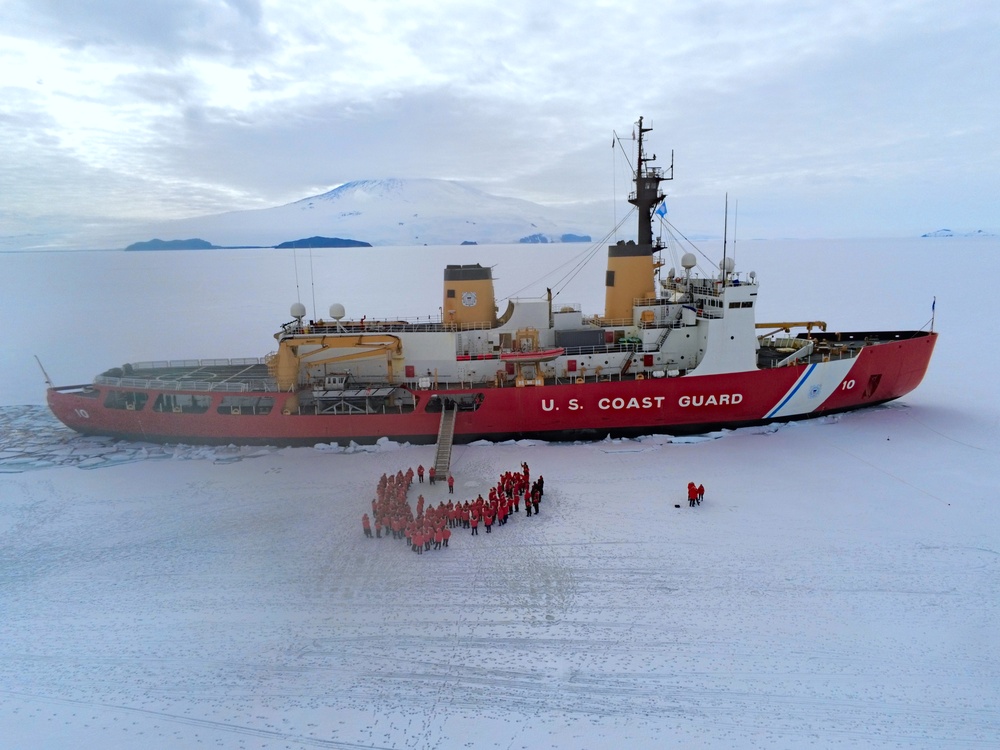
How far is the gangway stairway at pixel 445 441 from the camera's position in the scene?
15.1m

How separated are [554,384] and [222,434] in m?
10.5

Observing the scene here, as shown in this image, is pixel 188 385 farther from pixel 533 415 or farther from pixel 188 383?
pixel 533 415

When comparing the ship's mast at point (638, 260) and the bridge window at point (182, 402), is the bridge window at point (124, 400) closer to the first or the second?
the bridge window at point (182, 402)

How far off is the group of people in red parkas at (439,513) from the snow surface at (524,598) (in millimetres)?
374

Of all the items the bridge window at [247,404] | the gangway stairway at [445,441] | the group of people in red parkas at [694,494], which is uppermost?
the bridge window at [247,404]

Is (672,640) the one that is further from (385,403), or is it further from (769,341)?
(769,341)

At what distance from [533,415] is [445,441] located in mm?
3223

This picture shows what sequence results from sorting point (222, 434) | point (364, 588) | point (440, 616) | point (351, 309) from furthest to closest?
point (351, 309), point (222, 434), point (364, 588), point (440, 616)

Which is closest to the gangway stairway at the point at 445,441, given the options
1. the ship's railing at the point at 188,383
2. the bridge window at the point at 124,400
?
the ship's railing at the point at 188,383

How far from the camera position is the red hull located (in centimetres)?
1773

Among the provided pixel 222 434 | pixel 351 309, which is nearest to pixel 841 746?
pixel 222 434

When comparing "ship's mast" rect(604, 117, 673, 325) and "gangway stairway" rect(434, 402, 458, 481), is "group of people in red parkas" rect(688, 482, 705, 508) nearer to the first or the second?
"gangway stairway" rect(434, 402, 458, 481)

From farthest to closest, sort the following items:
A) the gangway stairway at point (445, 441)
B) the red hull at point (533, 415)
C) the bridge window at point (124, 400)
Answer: the bridge window at point (124, 400), the red hull at point (533, 415), the gangway stairway at point (445, 441)

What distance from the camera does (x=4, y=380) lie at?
24859 millimetres
